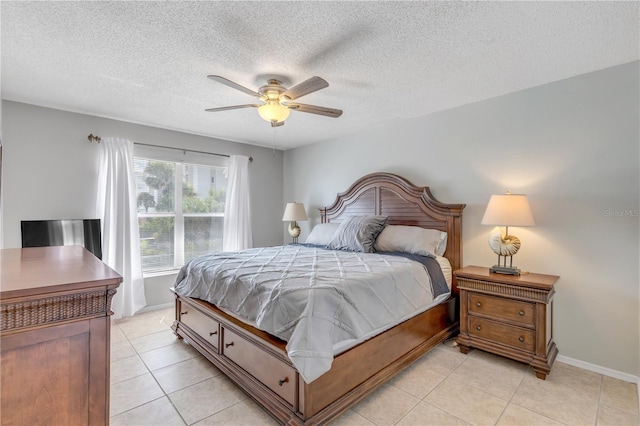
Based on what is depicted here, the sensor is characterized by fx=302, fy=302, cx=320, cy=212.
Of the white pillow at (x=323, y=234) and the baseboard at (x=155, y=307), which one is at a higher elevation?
the white pillow at (x=323, y=234)

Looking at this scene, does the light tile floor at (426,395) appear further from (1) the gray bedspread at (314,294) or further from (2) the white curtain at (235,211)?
(2) the white curtain at (235,211)

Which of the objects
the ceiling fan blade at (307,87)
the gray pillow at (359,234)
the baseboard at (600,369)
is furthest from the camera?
the gray pillow at (359,234)

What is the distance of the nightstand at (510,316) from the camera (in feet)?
7.55

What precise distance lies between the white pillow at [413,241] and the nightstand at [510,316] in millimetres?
416

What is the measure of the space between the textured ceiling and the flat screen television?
4.09ft

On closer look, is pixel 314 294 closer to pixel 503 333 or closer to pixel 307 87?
pixel 307 87

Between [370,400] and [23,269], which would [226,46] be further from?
[370,400]

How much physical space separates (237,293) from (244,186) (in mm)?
2826

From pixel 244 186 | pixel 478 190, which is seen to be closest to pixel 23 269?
pixel 478 190

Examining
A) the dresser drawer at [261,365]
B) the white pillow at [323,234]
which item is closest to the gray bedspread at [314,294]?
the dresser drawer at [261,365]

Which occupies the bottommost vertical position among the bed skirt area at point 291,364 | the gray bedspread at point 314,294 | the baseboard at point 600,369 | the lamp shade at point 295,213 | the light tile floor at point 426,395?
the light tile floor at point 426,395

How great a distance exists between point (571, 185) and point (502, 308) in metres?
1.18

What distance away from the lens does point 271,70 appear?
2.35 m

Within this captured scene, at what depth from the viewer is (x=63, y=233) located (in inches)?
123
